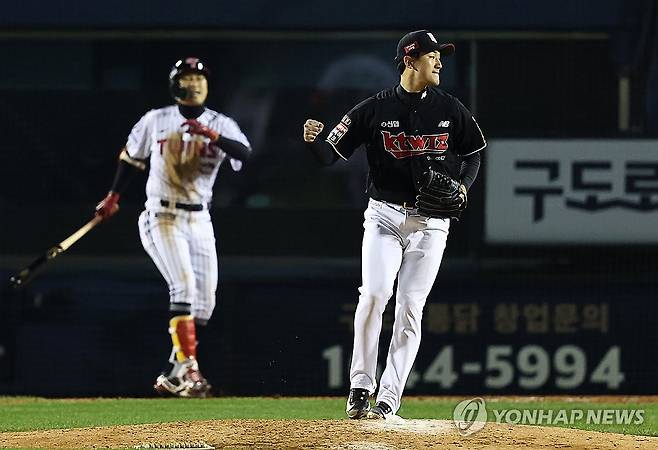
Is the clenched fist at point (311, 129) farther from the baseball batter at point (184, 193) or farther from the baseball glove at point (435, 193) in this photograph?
the baseball batter at point (184, 193)

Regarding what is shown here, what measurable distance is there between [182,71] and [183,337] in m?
1.81

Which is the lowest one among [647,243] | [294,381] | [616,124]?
[294,381]

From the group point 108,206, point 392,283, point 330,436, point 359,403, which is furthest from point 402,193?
point 108,206

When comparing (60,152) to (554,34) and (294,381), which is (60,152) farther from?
(554,34)

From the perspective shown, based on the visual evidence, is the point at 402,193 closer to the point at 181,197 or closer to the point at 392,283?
the point at 392,283

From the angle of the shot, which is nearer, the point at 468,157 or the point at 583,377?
the point at 468,157

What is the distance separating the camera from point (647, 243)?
12305 millimetres

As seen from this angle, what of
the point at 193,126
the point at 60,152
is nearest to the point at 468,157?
the point at 193,126

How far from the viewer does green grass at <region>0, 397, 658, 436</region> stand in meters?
9.42

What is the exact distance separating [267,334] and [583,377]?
2.23 meters

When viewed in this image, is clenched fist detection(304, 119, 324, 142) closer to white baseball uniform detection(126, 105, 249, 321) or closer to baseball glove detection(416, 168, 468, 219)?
baseball glove detection(416, 168, 468, 219)

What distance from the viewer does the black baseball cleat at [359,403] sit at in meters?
7.93

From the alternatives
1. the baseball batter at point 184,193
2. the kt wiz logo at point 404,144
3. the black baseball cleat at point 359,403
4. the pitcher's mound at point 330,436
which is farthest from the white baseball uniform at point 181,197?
the black baseball cleat at point 359,403

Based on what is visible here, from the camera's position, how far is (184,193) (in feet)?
37.8
